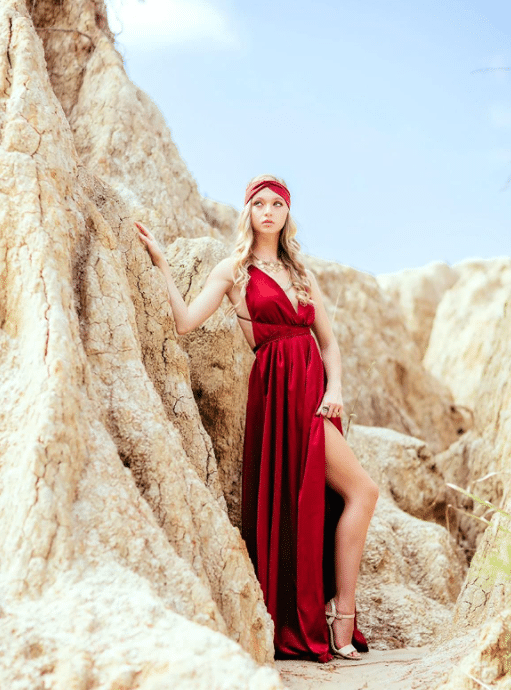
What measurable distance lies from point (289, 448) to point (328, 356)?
2.07 ft

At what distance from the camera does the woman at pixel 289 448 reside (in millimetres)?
3955

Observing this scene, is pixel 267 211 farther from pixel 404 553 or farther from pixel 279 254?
pixel 404 553

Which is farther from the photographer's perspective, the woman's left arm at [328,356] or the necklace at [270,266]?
the necklace at [270,266]

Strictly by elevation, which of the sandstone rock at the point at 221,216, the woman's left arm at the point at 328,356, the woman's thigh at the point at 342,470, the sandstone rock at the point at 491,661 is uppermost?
the sandstone rock at the point at 221,216

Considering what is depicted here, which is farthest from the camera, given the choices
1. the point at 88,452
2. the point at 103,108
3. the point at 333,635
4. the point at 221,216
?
the point at 221,216

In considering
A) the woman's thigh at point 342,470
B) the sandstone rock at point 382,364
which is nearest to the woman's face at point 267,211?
the woman's thigh at point 342,470

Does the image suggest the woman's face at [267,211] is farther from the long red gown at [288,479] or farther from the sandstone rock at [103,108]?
the sandstone rock at [103,108]

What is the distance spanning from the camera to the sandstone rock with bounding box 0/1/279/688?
2.19 metres

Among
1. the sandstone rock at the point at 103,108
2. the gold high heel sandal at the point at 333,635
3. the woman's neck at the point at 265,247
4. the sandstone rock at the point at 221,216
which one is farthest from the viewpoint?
the sandstone rock at the point at 221,216

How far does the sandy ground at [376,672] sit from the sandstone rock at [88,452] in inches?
13.6

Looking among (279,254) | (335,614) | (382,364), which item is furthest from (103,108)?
(382,364)

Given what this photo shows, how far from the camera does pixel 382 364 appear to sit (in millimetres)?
10266

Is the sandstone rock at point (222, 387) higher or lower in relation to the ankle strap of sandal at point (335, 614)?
higher

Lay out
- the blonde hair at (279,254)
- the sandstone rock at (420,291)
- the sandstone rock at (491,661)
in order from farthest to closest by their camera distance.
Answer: the sandstone rock at (420,291), the blonde hair at (279,254), the sandstone rock at (491,661)
